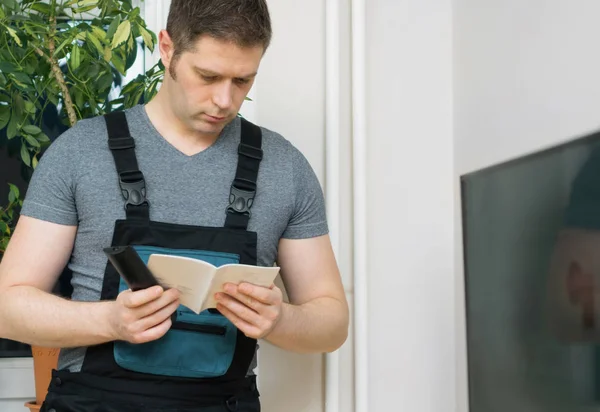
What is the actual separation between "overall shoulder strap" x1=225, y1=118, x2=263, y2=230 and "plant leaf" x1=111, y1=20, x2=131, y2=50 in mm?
329

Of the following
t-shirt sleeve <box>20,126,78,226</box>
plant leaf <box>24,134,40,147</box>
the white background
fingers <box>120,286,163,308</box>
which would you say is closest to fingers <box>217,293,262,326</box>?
fingers <box>120,286,163,308</box>

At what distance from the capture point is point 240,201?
5.00 ft

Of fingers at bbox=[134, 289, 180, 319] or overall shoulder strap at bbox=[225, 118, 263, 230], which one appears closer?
fingers at bbox=[134, 289, 180, 319]

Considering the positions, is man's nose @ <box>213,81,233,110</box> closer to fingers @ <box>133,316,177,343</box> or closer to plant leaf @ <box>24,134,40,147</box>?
fingers @ <box>133,316,177,343</box>

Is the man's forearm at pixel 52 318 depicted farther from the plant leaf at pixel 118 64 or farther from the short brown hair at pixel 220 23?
the plant leaf at pixel 118 64

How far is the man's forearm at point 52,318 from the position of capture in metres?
1.36

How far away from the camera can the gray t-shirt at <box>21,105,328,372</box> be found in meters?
1.46

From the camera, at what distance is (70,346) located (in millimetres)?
1416

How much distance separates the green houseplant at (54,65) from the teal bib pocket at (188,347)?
48 cm

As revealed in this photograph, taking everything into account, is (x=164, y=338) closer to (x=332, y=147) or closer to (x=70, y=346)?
(x=70, y=346)

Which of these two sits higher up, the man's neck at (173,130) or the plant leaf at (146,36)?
the plant leaf at (146,36)

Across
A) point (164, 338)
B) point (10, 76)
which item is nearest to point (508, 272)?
point (164, 338)

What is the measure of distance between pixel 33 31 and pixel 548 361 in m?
1.29

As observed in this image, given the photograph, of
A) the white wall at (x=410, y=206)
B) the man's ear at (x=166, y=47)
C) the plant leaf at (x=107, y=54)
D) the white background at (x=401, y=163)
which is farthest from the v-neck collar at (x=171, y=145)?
the white wall at (x=410, y=206)
